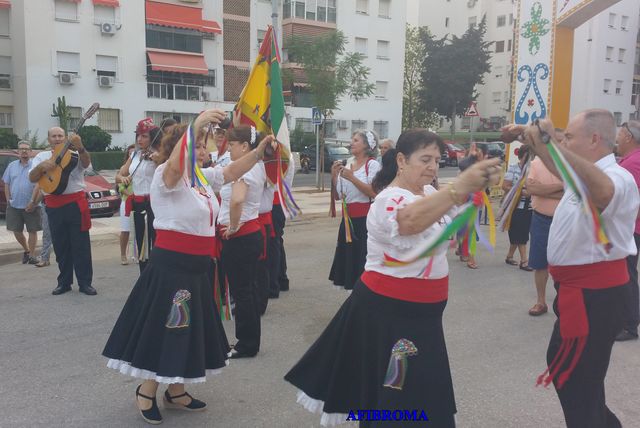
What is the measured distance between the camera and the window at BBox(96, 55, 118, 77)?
29.1 metres

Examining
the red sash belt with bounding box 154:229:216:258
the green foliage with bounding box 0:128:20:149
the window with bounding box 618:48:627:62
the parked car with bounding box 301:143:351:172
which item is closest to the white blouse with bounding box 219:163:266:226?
the red sash belt with bounding box 154:229:216:258

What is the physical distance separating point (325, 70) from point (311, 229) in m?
8.49

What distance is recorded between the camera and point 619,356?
488cm

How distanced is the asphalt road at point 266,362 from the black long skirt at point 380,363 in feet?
2.77

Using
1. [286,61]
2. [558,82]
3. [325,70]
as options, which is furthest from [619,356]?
[286,61]

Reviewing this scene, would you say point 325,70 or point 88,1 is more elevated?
point 88,1

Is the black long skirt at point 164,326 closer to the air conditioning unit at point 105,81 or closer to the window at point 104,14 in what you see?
the air conditioning unit at point 105,81

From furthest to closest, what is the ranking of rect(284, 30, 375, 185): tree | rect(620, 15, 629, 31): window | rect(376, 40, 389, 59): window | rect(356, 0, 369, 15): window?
rect(620, 15, 629, 31): window
rect(376, 40, 389, 59): window
rect(356, 0, 369, 15): window
rect(284, 30, 375, 185): tree

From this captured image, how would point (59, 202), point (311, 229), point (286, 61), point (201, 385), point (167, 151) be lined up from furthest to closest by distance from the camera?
point (286, 61) → point (311, 229) → point (59, 202) → point (201, 385) → point (167, 151)

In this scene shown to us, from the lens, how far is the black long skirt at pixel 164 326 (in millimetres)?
3410

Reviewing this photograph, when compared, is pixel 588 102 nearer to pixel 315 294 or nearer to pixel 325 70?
pixel 325 70

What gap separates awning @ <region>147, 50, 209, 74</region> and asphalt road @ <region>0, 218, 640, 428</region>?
81.1 ft

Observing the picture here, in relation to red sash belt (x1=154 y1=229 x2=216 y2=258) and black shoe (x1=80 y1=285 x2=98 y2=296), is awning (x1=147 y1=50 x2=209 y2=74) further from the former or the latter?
red sash belt (x1=154 y1=229 x2=216 y2=258)

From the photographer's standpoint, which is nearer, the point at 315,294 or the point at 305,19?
the point at 315,294
